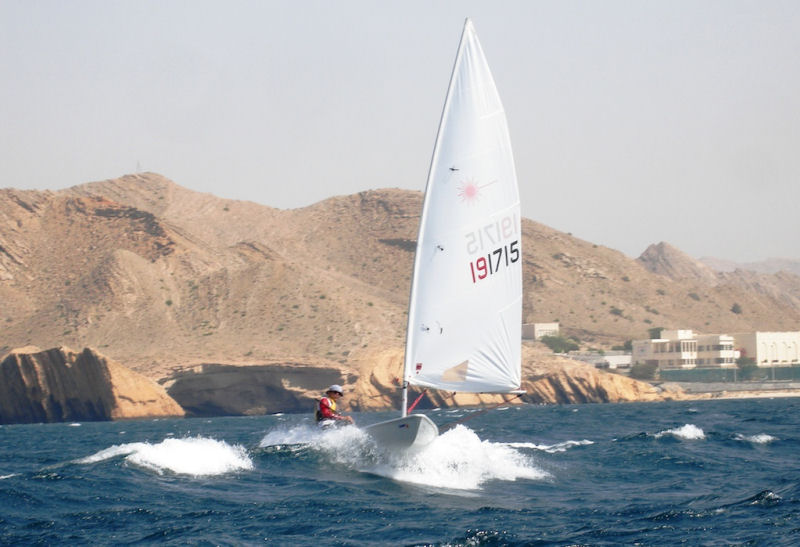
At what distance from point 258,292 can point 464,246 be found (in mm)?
90754

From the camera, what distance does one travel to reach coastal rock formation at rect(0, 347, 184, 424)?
79.4 meters

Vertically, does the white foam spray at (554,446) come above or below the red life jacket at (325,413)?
below

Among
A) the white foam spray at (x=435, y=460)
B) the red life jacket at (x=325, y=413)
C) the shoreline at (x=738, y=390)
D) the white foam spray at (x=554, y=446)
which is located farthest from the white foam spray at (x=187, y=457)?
the shoreline at (x=738, y=390)

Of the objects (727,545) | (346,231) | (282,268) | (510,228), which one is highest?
(346,231)

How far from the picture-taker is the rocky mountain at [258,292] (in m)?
92.1

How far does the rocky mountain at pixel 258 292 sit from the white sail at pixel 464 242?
65.9 meters

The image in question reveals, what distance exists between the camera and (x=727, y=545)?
49.4 feet

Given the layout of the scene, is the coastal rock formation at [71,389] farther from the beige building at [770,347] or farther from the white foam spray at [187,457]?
the beige building at [770,347]

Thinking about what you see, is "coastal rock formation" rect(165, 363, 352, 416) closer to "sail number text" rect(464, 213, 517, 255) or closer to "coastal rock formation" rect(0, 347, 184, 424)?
"coastal rock formation" rect(0, 347, 184, 424)

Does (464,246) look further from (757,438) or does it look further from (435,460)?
(757,438)

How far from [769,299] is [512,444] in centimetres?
15086

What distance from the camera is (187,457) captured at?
82.5 feet

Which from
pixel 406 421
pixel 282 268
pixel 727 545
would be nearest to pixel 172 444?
pixel 406 421

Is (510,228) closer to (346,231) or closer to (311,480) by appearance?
(311,480)
